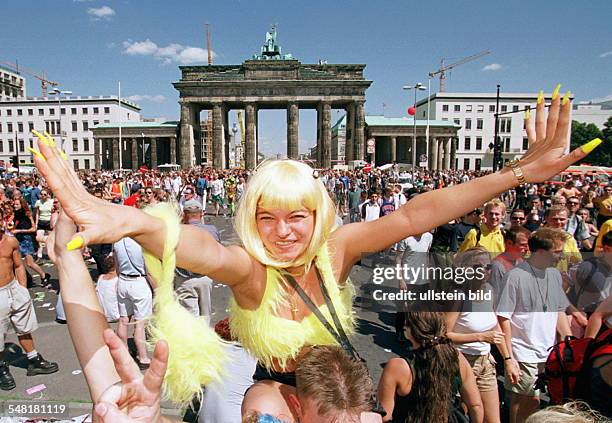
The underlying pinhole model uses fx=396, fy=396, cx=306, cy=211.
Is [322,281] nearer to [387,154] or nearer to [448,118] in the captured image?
[387,154]

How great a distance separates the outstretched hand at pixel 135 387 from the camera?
3.24ft

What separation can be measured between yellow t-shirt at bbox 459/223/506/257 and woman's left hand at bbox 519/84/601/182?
365 cm

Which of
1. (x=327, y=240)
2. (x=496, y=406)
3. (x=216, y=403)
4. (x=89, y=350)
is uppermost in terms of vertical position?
(x=327, y=240)

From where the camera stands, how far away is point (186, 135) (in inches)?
2425

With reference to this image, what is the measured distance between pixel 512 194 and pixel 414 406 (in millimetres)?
17303

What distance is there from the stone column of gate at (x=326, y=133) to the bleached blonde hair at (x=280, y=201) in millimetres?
59606

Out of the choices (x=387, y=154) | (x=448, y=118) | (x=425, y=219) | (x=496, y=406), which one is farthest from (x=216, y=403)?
(x=448, y=118)

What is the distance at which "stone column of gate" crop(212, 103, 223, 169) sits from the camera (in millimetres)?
60625

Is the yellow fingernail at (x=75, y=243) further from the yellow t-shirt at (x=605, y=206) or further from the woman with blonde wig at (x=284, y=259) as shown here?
the yellow t-shirt at (x=605, y=206)

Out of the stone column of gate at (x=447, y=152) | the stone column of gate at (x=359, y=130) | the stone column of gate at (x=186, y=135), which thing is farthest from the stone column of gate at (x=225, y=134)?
the stone column of gate at (x=447, y=152)

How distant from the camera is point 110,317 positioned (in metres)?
5.18

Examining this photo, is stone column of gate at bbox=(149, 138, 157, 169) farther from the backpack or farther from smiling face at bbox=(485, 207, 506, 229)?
the backpack

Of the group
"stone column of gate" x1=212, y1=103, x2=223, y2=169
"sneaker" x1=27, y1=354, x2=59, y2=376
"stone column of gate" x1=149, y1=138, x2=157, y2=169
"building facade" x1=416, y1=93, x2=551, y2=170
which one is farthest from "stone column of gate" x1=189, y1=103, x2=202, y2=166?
"sneaker" x1=27, y1=354, x2=59, y2=376

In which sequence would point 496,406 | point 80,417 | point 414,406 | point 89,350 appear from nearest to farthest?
point 89,350, point 414,406, point 496,406, point 80,417
